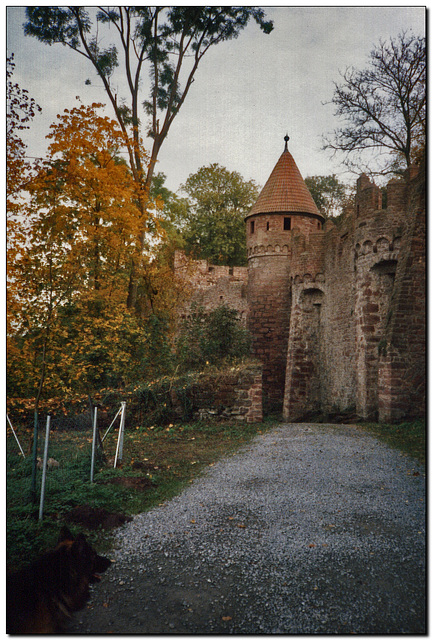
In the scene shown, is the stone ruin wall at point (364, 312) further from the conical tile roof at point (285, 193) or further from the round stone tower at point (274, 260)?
the conical tile roof at point (285, 193)

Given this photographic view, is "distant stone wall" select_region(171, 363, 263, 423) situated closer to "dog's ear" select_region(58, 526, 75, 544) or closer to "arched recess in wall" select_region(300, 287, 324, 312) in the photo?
"dog's ear" select_region(58, 526, 75, 544)

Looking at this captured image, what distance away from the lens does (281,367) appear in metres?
17.9

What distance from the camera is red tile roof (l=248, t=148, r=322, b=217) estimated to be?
1906cm

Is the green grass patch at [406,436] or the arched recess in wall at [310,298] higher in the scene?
the arched recess in wall at [310,298]

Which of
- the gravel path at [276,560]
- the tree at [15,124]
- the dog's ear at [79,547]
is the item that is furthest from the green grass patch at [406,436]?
the tree at [15,124]

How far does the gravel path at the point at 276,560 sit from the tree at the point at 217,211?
23171mm

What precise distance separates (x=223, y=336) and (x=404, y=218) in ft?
18.8

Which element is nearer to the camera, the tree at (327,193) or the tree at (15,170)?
the tree at (15,170)

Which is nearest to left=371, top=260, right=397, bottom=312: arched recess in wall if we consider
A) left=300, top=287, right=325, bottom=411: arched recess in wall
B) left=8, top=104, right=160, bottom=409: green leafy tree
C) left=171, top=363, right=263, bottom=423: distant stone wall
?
left=300, top=287, right=325, bottom=411: arched recess in wall

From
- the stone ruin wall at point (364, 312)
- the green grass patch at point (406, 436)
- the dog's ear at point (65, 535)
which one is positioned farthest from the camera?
the stone ruin wall at point (364, 312)

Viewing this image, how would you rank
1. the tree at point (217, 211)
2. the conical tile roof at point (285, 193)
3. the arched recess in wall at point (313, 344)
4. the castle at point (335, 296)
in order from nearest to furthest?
1. the castle at point (335, 296)
2. the arched recess in wall at point (313, 344)
3. the conical tile roof at point (285, 193)
4. the tree at point (217, 211)

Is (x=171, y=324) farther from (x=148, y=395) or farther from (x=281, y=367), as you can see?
(x=281, y=367)

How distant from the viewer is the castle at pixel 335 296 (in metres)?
9.97

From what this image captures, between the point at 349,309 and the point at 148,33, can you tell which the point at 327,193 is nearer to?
the point at 349,309
